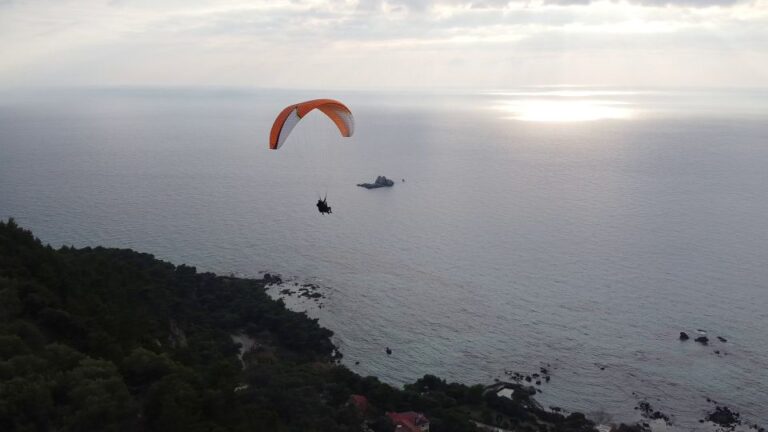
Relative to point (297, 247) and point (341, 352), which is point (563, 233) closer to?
point (297, 247)

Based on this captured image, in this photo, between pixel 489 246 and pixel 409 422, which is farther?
pixel 489 246

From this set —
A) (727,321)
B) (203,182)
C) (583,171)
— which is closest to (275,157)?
(203,182)

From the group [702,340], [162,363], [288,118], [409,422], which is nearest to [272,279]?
[409,422]

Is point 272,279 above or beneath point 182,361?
beneath

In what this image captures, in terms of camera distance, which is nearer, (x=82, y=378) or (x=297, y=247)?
(x=82, y=378)

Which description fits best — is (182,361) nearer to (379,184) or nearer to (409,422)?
(409,422)

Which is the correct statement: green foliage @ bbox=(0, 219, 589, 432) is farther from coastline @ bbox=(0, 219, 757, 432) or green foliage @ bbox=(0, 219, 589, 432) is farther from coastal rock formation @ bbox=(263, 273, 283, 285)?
coastal rock formation @ bbox=(263, 273, 283, 285)
